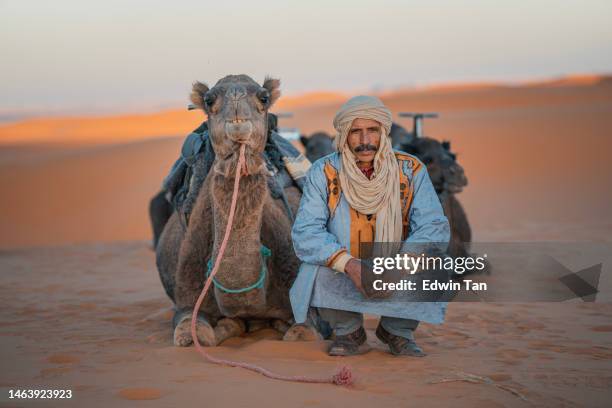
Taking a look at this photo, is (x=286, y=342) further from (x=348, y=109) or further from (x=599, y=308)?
(x=599, y=308)

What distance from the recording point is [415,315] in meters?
5.32

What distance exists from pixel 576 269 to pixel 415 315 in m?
5.26

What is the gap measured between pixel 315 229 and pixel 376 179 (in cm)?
48

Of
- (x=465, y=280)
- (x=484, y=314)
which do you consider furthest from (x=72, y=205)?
(x=484, y=314)

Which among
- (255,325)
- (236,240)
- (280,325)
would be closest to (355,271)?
(236,240)

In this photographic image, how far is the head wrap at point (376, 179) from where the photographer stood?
540 cm

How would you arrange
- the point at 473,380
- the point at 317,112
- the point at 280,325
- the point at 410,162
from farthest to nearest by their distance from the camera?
the point at 317,112, the point at 280,325, the point at 410,162, the point at 473,380

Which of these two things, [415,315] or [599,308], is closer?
[415,315]

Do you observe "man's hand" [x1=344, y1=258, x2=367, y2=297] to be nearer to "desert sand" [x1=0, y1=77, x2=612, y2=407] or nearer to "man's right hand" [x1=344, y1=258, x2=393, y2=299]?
"man's right hand" [x1=344, y1=258, x2=393, y2=299]

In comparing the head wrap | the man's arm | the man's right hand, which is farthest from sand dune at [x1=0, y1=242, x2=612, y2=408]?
the head wrap

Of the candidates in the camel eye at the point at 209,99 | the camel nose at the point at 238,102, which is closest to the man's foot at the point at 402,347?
the camel nose at the point at 238,102

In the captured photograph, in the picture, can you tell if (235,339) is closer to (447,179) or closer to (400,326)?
(400,326)

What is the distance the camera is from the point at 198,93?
18.9 feet

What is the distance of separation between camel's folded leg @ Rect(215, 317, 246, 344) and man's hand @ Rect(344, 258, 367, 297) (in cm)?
117
